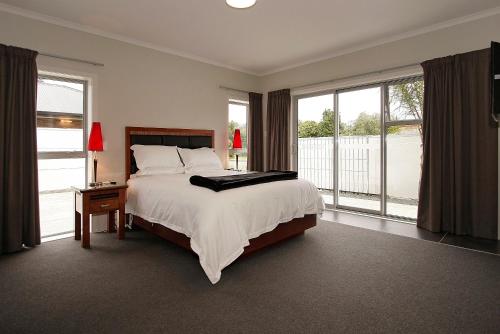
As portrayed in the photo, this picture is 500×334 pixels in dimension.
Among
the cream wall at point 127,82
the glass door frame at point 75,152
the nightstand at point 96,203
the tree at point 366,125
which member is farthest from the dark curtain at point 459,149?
the glass door frame at point 75,152

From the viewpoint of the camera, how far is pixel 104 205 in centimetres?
308

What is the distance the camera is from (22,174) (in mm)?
2941

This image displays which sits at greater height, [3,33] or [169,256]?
[3,33]

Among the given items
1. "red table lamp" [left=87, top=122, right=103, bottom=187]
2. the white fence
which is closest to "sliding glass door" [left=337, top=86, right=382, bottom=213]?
the white fence

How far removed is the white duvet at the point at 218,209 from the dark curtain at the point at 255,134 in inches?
93.4

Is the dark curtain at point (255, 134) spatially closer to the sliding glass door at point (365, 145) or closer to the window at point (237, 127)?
the window at point (237, 127)

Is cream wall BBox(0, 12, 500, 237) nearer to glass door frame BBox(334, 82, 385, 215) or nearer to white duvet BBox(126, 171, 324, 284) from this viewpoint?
glass door frame BBox(334, 82, 385, 215)

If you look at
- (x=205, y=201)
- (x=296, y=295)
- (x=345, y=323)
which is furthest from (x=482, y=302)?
(x=205, y=201)

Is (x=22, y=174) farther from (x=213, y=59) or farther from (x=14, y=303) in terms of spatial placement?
(x=213, y=59)

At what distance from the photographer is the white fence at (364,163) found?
4.05 metres

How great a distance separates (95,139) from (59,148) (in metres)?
0.54

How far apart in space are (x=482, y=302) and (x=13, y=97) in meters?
4.40

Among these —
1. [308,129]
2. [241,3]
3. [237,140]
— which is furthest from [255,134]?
[241,3]

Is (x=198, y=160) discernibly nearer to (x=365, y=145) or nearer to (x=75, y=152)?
(x=75, y=152)
